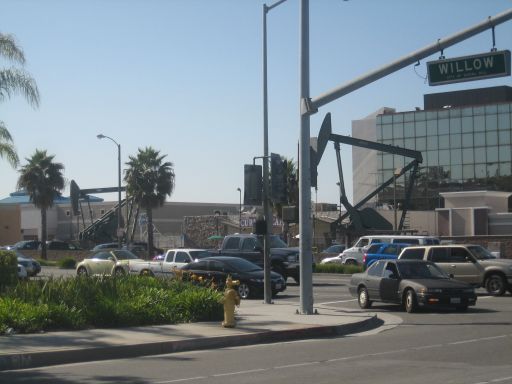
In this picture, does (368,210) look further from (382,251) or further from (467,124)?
(467,124)

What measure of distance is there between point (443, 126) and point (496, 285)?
5179cm

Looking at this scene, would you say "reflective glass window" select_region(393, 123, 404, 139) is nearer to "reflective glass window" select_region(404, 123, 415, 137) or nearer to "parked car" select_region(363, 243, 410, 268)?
"reflective glass window" select_region(404, 123, 415, 137)

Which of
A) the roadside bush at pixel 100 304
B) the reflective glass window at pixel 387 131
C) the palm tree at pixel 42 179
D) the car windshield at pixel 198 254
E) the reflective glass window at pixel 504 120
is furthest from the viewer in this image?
the reflective glass window at pixel 387 131

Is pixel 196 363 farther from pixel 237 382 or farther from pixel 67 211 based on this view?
pixel 67 211

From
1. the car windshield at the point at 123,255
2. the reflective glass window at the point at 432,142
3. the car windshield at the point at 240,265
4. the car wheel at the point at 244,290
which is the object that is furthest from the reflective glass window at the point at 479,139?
the car wheel at the point at 244,290

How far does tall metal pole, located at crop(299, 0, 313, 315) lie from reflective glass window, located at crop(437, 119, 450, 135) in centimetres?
5918

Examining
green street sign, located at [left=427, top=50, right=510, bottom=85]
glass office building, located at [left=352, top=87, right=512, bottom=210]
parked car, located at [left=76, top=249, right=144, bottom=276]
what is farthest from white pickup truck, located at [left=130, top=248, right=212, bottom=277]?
glass office building, located at [left=352, top=87, right=512, bottom=210]

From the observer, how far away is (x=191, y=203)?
96.1 metres

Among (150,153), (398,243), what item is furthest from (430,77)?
(150,153)

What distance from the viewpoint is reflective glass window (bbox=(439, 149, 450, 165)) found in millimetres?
77500

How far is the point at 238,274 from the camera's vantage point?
1089 inches

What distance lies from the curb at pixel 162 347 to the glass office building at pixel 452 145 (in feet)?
188

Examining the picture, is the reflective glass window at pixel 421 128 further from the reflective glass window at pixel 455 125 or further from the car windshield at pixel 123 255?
the car windshield at pixel 123 255

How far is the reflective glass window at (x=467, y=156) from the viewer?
249ft
